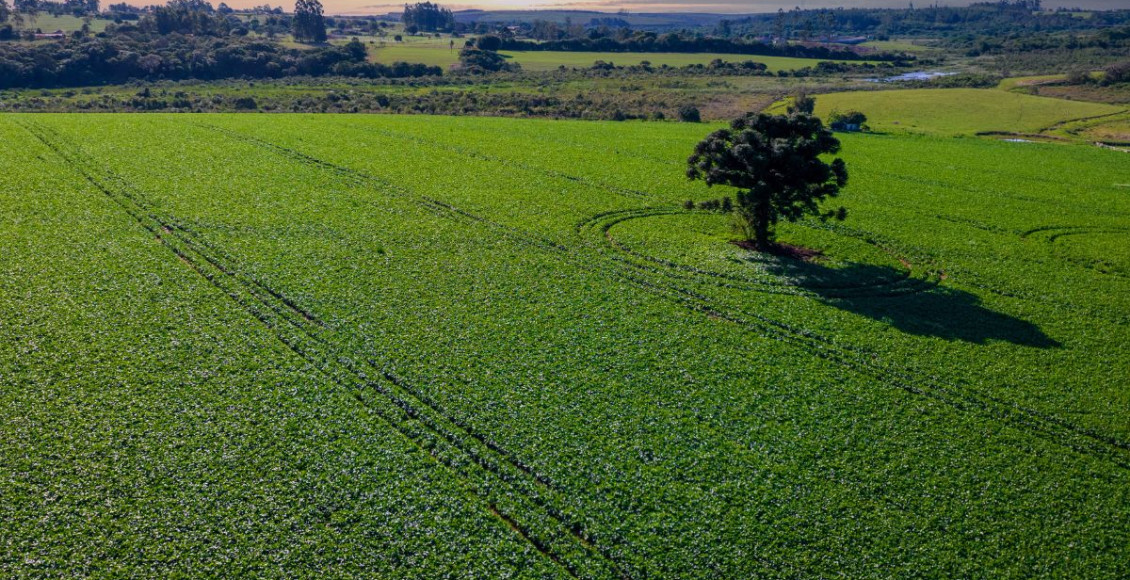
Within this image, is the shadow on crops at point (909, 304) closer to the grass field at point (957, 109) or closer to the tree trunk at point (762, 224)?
the tree trunk at point (762, 224)

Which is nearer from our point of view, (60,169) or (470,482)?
(470,482)

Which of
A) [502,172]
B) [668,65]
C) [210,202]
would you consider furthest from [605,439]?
[668,65]

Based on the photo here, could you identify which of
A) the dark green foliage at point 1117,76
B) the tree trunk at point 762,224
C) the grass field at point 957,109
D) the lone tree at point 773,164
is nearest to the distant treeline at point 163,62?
the grass field at point 957,109

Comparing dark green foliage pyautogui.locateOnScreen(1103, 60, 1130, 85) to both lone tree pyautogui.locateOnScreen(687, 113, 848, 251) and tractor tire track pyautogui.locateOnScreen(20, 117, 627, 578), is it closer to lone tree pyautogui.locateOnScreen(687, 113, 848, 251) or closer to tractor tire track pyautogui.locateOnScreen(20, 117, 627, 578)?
lone tree pyautogui.locateOnScreen(687, 113, 848, 251)

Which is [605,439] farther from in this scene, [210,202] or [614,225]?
[210,202]

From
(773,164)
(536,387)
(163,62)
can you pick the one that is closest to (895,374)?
(536,387)

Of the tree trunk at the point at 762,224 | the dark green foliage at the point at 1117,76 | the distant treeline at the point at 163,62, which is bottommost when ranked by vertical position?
the tree trunk at the point at 762,224
